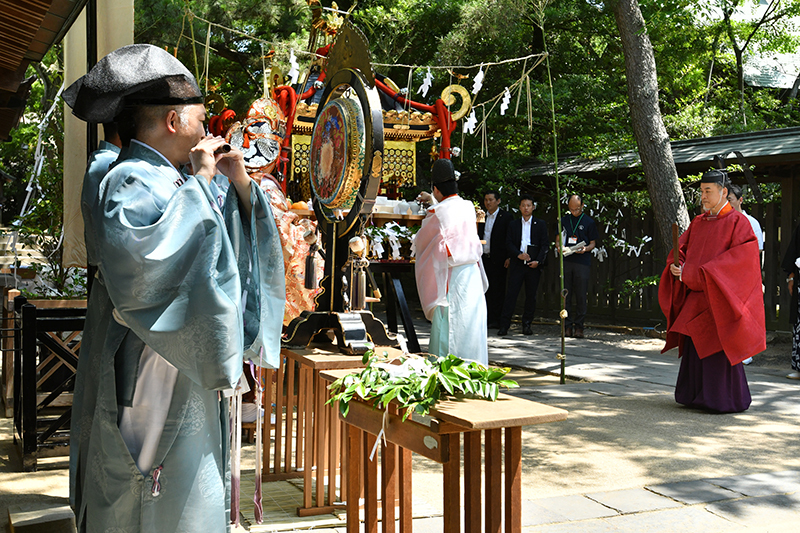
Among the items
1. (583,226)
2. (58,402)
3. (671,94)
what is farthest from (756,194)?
(58,402)

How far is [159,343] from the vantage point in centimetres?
177

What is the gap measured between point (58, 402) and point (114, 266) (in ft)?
12.6

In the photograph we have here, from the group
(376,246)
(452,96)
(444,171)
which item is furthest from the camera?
(376,246)

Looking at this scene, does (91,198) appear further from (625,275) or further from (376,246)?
(625,275)

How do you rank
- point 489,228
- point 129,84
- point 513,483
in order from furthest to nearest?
point 489,228, point 513,483, point 129,84

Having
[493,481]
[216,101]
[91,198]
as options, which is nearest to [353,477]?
[493,481]

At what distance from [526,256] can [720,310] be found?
222 inches

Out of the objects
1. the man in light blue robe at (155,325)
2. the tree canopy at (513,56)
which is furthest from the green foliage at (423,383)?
the tree canopy at (513,56)

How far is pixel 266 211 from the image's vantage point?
229 centimetres

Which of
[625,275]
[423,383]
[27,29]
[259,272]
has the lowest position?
[423,383]

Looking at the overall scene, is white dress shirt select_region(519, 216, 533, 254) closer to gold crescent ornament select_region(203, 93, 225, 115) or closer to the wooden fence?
the wooden fence

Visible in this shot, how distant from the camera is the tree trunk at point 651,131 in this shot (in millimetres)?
8977

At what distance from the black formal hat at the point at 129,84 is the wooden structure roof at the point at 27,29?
6.47 ft

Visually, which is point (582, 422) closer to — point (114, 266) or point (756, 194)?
point (114, 266)
